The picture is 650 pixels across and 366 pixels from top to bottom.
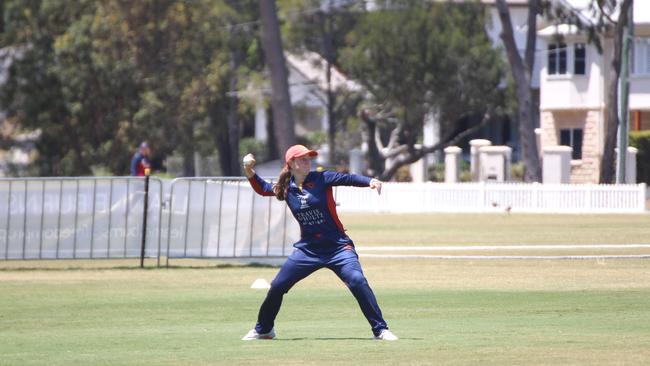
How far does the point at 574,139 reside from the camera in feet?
196

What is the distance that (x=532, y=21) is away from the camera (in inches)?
1822

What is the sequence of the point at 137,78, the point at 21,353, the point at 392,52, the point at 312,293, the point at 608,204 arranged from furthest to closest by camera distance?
the point at 392,52 < the point at 137,78 < the point at 608,204 < the point at 312,293 < the point at 21,353

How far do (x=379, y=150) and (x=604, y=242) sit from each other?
124 ft

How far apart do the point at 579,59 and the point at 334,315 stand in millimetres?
44540

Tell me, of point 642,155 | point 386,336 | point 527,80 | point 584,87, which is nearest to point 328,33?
point 584,87

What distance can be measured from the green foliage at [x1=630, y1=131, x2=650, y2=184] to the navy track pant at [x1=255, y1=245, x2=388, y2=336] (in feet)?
134

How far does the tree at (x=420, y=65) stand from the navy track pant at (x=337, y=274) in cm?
4767

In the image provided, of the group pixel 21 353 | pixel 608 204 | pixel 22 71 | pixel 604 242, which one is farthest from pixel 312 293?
pixel 22 71

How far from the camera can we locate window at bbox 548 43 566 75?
190ft

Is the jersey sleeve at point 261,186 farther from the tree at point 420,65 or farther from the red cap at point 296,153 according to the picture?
the tree at point 420,65

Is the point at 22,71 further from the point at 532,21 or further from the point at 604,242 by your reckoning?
the point at 604,242

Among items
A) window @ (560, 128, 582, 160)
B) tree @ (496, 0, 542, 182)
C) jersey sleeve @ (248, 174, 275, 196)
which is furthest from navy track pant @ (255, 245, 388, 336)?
window @ (560, 128, 582, 160)

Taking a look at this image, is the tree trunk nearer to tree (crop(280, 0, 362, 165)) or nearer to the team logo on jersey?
tree (crop(280, 0, 362, 165))

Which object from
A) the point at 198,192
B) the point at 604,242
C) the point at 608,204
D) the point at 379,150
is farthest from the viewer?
the point at 379,150
